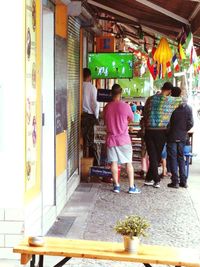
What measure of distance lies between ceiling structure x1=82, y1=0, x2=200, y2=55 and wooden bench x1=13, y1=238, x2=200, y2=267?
466cm

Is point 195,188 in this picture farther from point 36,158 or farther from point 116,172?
point 36,158

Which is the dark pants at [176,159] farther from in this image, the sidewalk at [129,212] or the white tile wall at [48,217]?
the white tile wall at [48,217]

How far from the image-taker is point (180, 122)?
9.18 meters

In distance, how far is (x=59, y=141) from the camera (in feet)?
23.8

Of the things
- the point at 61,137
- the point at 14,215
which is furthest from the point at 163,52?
the point at 14,215

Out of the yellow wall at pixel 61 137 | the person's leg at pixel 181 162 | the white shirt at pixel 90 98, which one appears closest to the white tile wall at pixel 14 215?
the yellow wall at pixel 61 137

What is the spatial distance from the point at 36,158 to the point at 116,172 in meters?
3.46

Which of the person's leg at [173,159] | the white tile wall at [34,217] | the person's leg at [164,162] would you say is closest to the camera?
the white tile wall at [34,217]

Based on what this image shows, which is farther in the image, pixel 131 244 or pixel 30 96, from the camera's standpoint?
pixel 30 96

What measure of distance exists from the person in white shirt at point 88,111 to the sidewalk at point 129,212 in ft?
2.97

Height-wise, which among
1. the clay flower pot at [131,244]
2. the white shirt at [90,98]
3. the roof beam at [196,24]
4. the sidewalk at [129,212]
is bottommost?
the sidewalk at [129,212]

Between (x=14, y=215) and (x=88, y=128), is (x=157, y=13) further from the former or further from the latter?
(x=14, y=215)

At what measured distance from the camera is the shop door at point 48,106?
6.61m

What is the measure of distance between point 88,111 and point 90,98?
0.84ft
